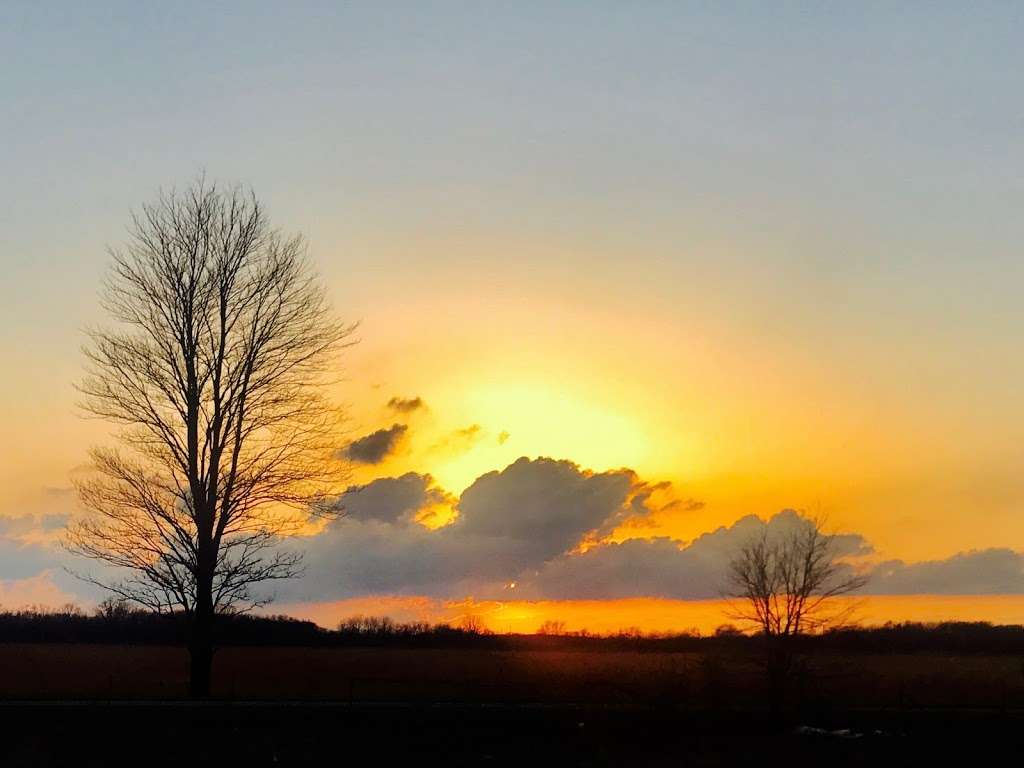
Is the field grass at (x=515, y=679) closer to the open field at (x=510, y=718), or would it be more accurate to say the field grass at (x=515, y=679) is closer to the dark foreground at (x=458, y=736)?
the open field at (x=510, y=718)

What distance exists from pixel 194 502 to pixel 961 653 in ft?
262

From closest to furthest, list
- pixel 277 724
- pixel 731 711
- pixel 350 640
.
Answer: pixel 277 724 < pixel 731 711 < pixel 350 640

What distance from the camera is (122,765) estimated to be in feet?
104

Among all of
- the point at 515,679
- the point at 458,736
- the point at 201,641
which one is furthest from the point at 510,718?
the point at 515,679

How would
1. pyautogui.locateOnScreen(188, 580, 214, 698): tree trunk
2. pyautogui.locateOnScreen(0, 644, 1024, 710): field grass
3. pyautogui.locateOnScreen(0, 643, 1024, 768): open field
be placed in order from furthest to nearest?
pyautogui.locateOnScreen(0, 644, 1024, 710): field grass, pyautogui.locateOnScreen(188, 580, 214, 698): tree trunk, pyautogui.locateOnScreen(0, 643, 1024, 768): open field

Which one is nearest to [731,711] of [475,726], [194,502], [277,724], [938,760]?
[938,760]

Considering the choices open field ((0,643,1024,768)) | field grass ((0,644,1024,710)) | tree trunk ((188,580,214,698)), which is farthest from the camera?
field grass ((0,644,1024,710))

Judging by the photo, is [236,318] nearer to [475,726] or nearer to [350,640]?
[475,726]

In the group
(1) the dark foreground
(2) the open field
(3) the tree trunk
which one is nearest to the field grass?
(2) the open field

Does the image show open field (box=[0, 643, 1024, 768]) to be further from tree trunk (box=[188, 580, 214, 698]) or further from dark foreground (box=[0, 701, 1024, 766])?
tree trunk (box=[188, 580, 214, 698])

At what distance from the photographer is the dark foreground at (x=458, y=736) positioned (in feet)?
108

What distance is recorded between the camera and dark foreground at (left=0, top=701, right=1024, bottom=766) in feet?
108

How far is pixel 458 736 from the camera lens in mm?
36438

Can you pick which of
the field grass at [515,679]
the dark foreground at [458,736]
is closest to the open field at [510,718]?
the dark foreground at [458,736]
